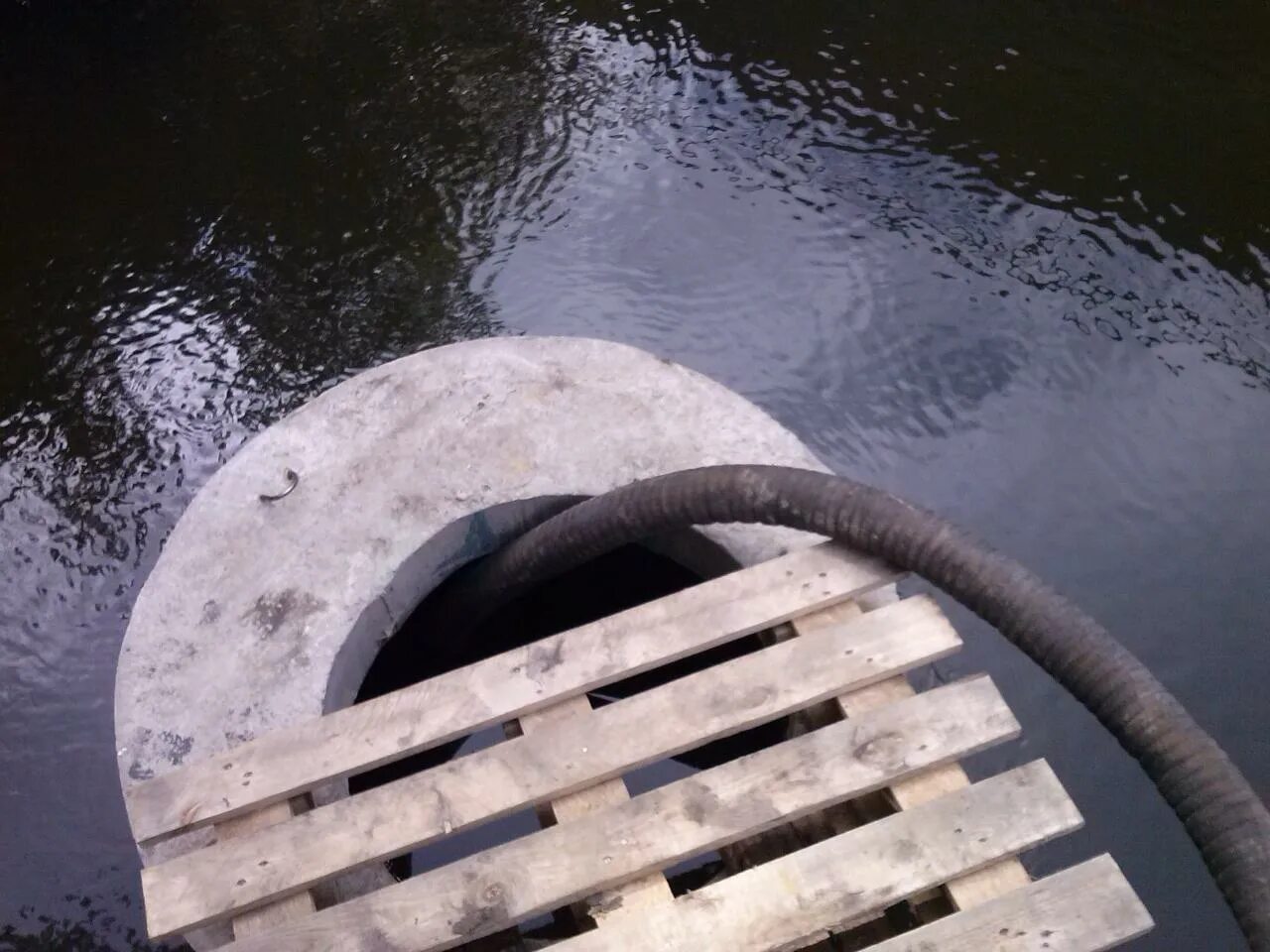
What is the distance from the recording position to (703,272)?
172 inches

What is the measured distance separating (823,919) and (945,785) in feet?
1.36

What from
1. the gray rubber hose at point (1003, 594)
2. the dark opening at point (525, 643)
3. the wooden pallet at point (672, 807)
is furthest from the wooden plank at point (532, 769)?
the dark opening at point (525, 643)

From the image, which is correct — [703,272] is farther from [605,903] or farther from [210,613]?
[605,903]

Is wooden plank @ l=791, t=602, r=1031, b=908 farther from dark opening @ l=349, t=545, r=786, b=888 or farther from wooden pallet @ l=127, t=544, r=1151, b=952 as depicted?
dark opening @ l=349, t=545, r=786, b=888

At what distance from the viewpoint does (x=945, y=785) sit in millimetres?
2070

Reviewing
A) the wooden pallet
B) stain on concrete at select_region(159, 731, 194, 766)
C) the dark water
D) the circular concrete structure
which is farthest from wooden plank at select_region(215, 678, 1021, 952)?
the dark water

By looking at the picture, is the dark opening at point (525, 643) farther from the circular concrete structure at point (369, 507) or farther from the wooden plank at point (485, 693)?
the wooden plank at point (485, 693)

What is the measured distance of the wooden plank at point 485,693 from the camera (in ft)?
6.92

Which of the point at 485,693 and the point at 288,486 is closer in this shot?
the point at 485,693

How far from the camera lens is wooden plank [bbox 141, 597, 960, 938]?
6.52 feet

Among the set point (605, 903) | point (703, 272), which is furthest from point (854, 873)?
point (703, 272)

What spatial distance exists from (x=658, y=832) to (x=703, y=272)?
115 inches

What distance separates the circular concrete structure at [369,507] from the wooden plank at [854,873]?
2.85 ft

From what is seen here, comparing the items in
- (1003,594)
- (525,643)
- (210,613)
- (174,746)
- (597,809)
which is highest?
(1003,594)
